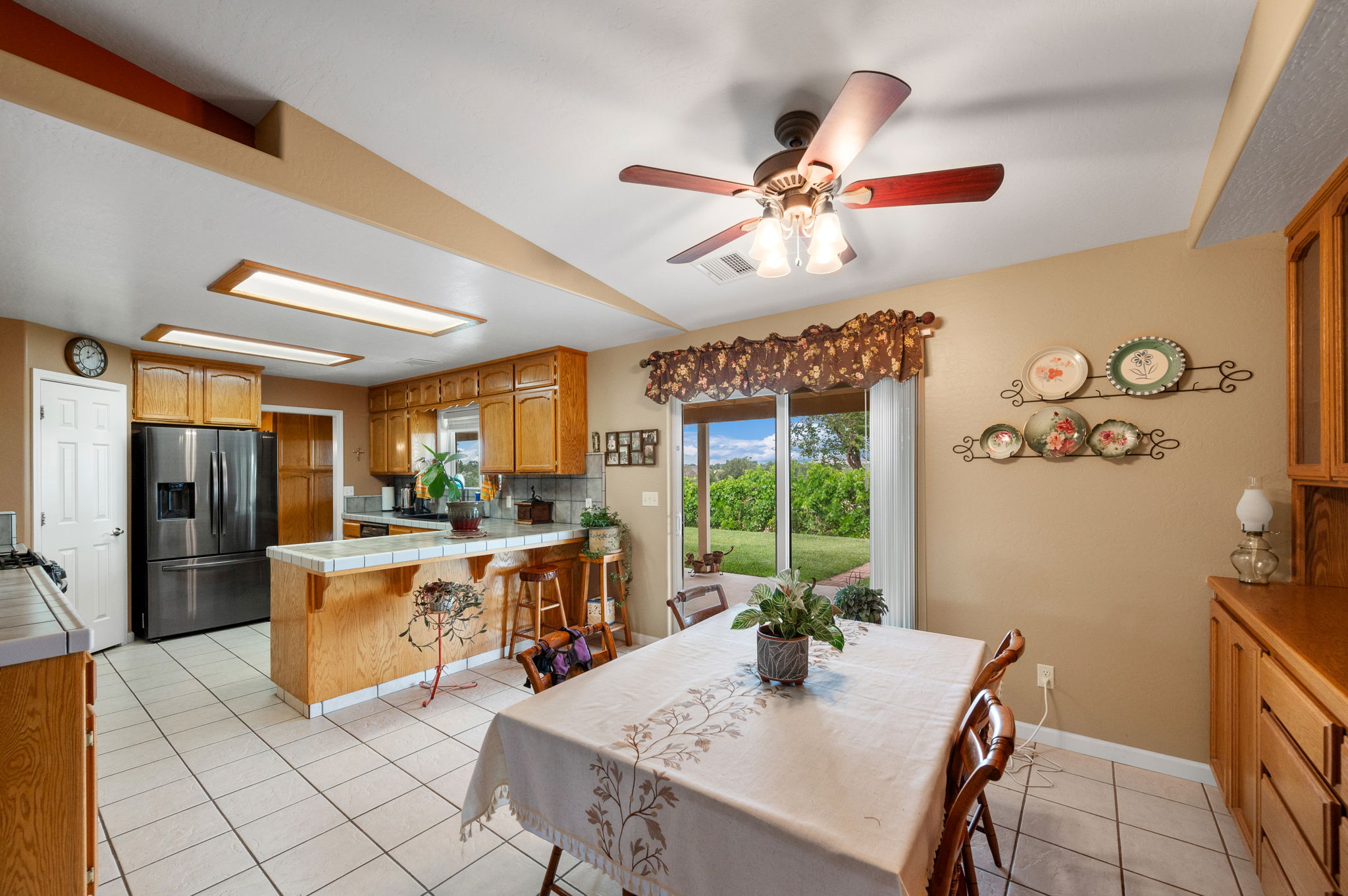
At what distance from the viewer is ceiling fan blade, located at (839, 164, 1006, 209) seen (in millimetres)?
1417

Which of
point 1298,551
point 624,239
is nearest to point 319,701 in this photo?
point 624,239

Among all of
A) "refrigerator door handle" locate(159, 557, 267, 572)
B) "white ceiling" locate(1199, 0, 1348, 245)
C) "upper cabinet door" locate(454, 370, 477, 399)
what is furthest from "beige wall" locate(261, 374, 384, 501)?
"white ceiling" locate(1199, 0, 1348, 245)

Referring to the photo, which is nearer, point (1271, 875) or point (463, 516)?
point (1271, 875)

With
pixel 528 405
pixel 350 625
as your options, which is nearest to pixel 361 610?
pixel 350 625

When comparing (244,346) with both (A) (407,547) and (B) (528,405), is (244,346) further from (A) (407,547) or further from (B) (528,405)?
(A) (407,547)

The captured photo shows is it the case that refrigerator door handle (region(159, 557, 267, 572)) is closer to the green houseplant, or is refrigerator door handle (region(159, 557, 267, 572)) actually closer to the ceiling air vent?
the ceiling air vent

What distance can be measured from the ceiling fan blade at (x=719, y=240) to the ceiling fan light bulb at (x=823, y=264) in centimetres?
21

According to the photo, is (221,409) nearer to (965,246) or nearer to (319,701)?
(319,701)

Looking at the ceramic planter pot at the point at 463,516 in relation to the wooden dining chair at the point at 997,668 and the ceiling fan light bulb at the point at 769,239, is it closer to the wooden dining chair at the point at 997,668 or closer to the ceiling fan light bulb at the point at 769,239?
the ceiling fan light bulb at the point at 769,239

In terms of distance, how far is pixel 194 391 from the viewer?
15.2 feet

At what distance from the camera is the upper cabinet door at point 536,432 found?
4387mm

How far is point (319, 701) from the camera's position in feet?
9.99

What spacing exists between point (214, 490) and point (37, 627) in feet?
12.5

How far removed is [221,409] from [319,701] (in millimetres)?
3108
